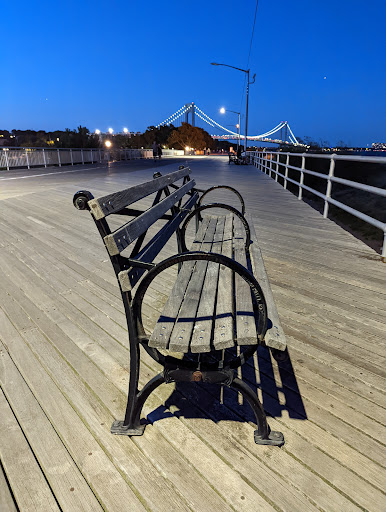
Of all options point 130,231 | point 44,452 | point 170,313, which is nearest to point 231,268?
point 170,313

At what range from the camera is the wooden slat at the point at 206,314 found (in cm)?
131

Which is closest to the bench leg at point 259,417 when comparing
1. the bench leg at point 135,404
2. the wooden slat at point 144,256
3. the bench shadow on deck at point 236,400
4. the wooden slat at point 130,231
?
the bench shadow on deck at point 236,400

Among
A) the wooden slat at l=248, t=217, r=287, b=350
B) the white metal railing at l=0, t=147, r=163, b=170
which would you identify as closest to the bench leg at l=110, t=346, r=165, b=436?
the wooden slat at l=248, t=217, r=287, b=350

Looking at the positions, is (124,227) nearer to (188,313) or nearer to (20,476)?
(188,313)

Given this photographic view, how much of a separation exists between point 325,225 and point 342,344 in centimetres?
351

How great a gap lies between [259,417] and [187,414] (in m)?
0.38

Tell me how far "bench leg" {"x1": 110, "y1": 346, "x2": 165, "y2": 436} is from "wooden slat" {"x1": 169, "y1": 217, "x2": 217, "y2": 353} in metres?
0.27

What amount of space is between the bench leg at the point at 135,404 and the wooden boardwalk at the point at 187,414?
38mm

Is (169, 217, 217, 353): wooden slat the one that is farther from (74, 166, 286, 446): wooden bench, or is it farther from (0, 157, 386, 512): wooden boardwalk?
(0, 157, 386, 512): wooden boardwalk

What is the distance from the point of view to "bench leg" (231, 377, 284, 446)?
146 centimetres

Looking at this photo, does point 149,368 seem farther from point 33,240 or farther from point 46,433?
point 33,240

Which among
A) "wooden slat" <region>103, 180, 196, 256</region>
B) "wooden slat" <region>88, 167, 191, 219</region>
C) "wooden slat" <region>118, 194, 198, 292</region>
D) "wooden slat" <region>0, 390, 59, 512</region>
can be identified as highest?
"wooden slat" <region>88, 167, 191, 219</region>

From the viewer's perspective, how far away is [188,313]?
1.55 meters

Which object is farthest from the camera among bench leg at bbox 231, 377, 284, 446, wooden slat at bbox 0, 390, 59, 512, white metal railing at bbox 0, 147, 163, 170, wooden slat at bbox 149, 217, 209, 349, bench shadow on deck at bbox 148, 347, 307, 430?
white metal railing at bbox 0, 147, 163, 170
